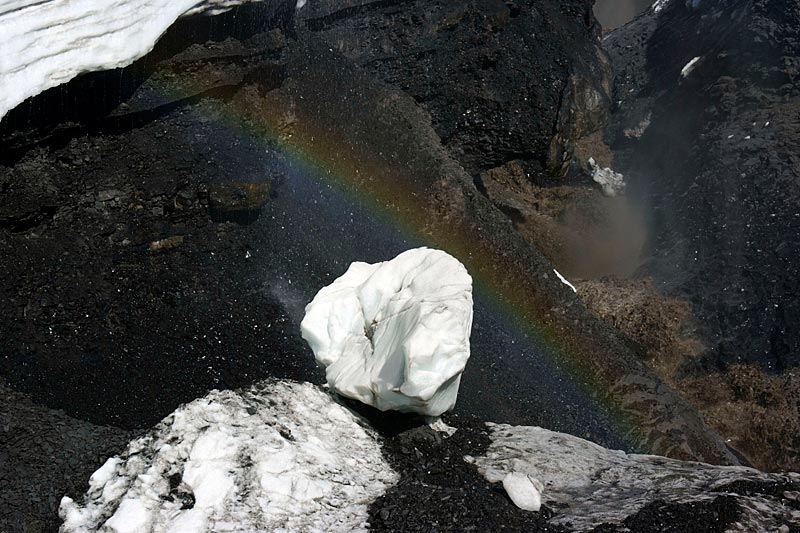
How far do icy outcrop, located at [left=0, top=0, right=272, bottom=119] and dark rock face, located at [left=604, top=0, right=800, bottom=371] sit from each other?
4.70m

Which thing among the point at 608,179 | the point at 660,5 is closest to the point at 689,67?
the point at 608,179

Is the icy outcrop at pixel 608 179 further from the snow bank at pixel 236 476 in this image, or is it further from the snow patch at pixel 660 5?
the snow bank at pixel 236 476

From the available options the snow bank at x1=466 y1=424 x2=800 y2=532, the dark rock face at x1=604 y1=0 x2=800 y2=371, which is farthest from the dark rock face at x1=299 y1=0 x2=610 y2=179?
the snow bank at x1=466 y1=424 x2=800 y2=532

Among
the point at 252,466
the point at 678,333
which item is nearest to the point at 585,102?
the point at 678,333

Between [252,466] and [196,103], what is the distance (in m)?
2.04

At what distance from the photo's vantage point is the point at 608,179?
7863 mm

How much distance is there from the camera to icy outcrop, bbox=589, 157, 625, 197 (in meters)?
7.69

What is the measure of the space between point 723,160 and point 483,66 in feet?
8.80

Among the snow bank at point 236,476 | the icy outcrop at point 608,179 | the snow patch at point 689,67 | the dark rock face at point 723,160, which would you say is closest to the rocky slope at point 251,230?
the snow bank at point 236,476

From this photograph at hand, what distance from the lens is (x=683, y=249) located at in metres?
6.79

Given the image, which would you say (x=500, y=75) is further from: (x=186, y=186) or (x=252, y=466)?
(x=252, y=466)

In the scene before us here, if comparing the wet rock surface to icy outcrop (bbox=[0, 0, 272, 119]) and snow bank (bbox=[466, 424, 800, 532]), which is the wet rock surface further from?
snow bank (bbox=[466, 424, 800, 532])

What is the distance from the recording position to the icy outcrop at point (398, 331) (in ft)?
8.65

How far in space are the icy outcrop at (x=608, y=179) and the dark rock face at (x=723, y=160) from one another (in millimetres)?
187
